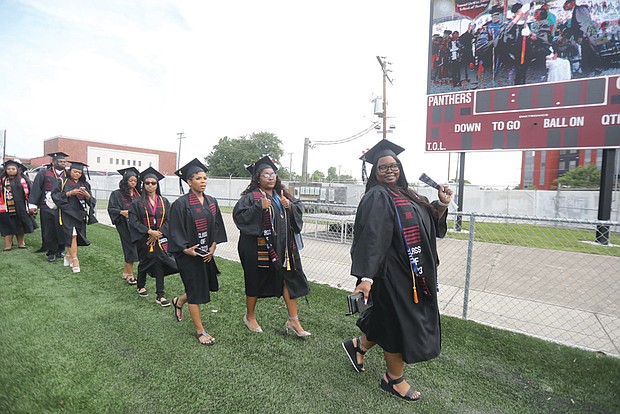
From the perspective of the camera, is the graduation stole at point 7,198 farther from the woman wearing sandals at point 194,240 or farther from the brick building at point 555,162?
the brick building at point 555,162

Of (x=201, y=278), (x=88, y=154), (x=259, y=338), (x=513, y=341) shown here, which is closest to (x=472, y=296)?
(x=513, y=341)

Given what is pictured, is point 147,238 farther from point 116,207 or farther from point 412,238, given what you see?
point 412,238

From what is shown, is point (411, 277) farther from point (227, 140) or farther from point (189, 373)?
point (227, 140)

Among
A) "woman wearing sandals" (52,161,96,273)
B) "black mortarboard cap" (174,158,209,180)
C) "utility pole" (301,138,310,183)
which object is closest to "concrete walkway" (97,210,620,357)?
"woman wearing sandals" (52,161,96,273)

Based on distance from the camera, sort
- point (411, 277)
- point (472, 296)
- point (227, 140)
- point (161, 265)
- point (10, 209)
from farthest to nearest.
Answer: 1. point (227, 140)
2. point (10, 209)
3. point (472, 296)
4. point (161, 265)
5. point (411, 277)

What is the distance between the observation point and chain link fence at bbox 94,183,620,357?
154 inches

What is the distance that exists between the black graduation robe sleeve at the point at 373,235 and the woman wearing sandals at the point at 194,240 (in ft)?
5.44

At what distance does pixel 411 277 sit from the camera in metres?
2.36

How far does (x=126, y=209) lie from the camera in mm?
5254

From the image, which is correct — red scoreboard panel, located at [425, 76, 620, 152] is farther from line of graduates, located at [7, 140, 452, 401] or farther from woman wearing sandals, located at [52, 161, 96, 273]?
woman wearing sandals, located at [52, 161, 96, 273]

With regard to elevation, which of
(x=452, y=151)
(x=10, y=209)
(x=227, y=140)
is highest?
(x=227, y=140)

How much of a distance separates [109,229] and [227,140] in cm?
4389

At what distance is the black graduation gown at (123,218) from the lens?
5.21 meters

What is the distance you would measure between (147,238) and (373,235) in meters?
3.37
